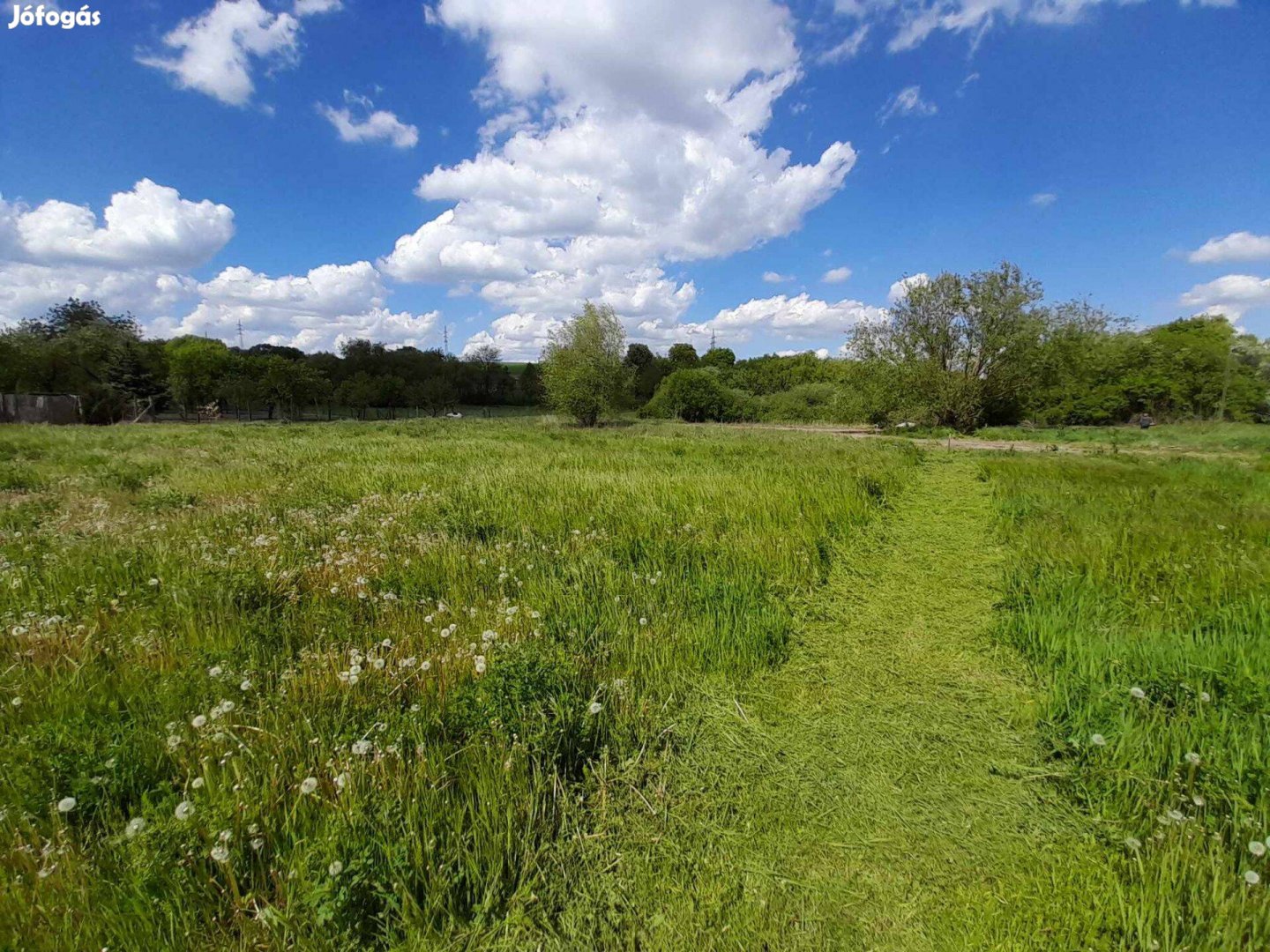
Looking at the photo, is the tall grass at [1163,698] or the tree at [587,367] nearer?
the tall grass at [1163,698]

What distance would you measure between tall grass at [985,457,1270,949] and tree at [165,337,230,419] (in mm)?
77520

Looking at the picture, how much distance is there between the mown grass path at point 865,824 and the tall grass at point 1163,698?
0.19 metres

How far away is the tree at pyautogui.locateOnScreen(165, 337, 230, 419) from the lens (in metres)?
60.6

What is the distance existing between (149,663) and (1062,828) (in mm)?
5247

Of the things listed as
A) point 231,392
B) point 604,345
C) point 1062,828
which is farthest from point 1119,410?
point 231,392

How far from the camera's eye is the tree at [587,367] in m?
40.7

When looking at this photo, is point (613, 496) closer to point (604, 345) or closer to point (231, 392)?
point (604, 345)

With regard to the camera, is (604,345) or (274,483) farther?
(604,345)

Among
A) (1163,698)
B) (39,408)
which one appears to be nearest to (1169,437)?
(1163,698)

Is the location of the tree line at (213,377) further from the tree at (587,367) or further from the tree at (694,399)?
the tree at (694,399)

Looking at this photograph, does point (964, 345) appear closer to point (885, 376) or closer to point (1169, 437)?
point (885, 376)

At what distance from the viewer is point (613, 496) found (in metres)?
8.84

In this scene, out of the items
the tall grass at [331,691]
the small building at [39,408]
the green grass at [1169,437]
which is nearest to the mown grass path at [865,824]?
the tall grass at [331,691]

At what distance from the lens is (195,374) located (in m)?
64.5
